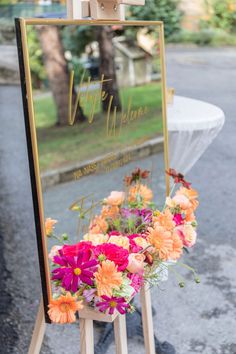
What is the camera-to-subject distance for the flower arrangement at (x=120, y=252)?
52.7 inches

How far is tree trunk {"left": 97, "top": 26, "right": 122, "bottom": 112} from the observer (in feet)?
5.30

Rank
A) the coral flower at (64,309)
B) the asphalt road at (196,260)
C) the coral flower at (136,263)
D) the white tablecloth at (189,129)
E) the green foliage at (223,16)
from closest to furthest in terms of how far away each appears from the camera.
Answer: the coral flower at (64,309)
the coral flower at (136,263)
the white tablecloth at (189,129)
the asphalt road at (196,260)
the green foliage at (223,16)

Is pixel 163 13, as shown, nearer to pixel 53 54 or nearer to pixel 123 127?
pixel 53 54

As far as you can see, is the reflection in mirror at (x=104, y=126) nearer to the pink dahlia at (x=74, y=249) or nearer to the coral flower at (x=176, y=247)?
the pink dahlia at (x=74, y=249)

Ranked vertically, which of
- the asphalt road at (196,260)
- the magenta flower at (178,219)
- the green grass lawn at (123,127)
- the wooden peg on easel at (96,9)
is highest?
the wooden peg on easel at (96,9)

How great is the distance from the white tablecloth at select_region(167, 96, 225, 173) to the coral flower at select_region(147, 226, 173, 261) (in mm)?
634

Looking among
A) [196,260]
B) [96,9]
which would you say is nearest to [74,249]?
[96,9]

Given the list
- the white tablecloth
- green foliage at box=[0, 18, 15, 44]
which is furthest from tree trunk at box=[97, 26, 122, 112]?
green foliage at box=[0, 18, 15, 44]

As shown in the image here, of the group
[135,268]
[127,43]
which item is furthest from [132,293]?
[127,43]

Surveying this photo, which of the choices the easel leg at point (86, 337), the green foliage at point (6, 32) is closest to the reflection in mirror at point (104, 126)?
the easel leg at point (86, 337)

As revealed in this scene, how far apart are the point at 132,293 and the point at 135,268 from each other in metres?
0.06

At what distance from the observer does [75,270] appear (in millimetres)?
1349

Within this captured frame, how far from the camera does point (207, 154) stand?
3100mm

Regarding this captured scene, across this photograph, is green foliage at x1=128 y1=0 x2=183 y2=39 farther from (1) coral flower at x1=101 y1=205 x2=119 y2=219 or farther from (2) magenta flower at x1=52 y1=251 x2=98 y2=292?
(2) magenta flower at x1=52 y1=251 x2=98 y2=292
